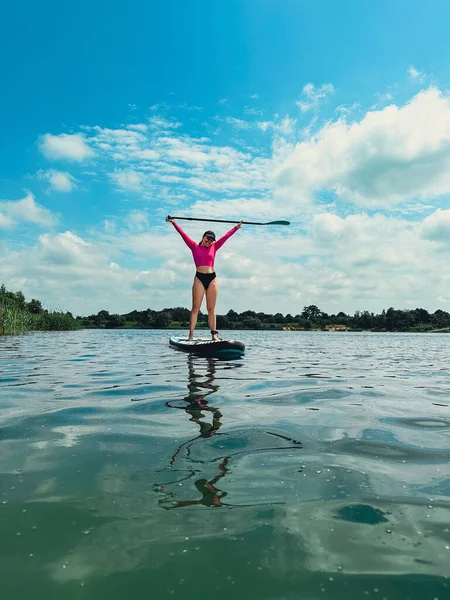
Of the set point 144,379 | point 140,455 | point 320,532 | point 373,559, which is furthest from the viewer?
point 144,379

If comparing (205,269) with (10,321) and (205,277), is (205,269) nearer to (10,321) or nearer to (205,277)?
(205,277)

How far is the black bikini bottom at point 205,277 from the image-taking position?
12398mm

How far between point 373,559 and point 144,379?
6.02m

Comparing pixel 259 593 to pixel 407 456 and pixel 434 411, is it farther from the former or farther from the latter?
pixel 434 411

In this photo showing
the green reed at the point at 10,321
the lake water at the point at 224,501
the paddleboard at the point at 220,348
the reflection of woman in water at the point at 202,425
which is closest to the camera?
the lake water at the point at 224,501

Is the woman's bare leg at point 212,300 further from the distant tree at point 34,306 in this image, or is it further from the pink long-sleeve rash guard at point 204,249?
the distant tree at point 34,306

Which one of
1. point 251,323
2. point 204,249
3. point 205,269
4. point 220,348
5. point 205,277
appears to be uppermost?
point 204,249

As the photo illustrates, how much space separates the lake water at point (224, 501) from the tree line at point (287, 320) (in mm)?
73763

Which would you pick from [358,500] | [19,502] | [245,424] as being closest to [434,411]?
[245,424]

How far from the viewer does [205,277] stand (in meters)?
12.4

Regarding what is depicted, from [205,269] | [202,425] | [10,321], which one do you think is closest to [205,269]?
[205,269]

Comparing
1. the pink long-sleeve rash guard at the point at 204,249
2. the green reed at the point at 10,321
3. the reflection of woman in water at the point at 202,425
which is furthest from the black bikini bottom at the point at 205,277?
the green reed at the point at 10,321

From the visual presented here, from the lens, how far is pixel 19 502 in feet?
7.95

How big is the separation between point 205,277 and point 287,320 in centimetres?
9372
